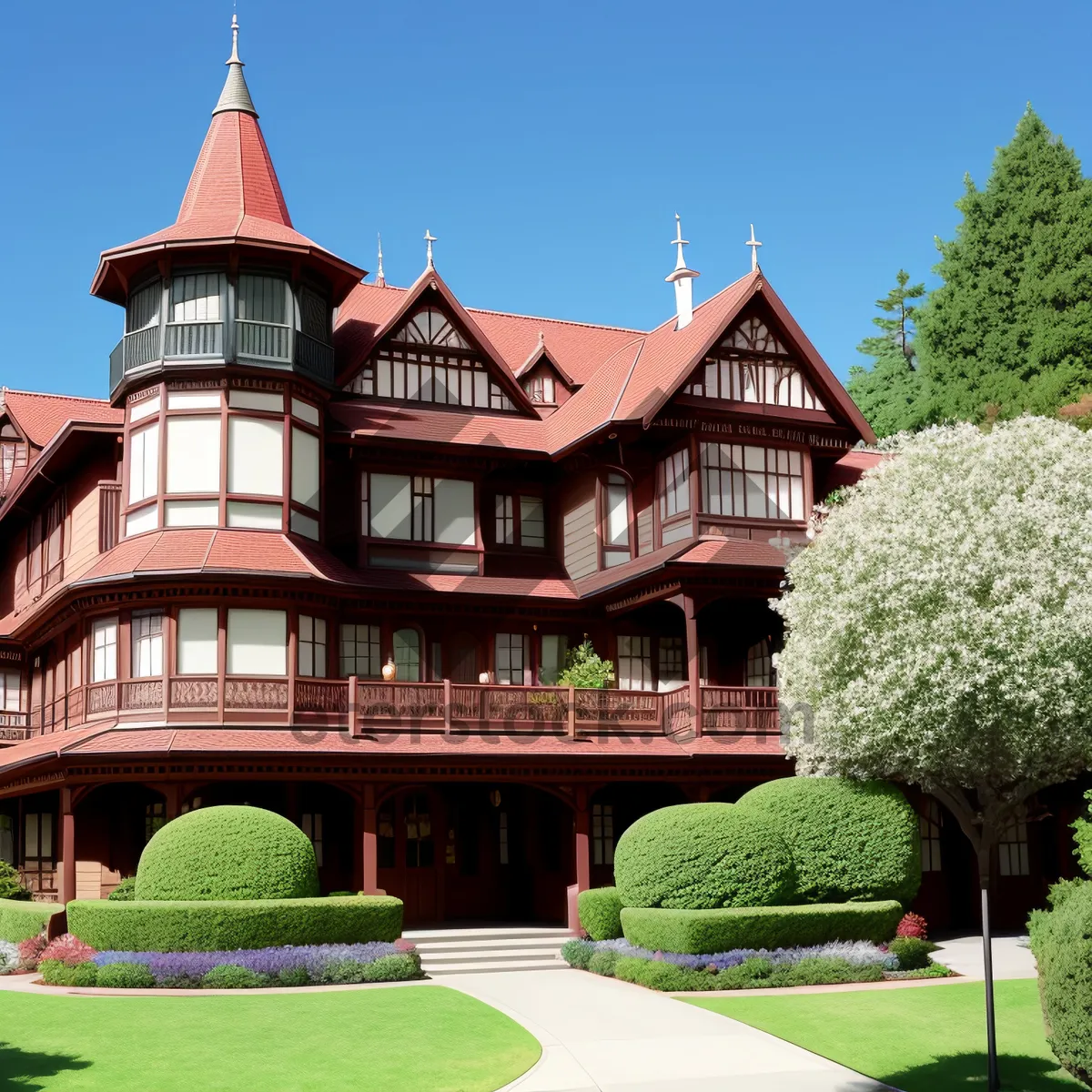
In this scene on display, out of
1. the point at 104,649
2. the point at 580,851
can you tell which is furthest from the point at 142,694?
the point at 580,851

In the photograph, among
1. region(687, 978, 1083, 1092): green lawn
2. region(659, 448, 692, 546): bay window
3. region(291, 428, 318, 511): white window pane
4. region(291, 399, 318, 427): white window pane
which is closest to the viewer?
region(687, 978, 1083, 1092): green lawn

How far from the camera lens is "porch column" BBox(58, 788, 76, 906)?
95.3ft

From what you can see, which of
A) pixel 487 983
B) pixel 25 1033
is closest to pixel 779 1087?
pixel 487 983

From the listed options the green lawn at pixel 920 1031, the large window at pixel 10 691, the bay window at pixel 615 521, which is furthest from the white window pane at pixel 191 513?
the green lawn at pixel 920 1031

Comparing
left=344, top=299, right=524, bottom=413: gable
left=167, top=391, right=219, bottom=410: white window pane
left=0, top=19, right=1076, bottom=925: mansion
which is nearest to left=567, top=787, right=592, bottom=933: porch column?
left=0, top=19, right=1076, bottom=925: mansion

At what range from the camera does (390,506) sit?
34.9 metres

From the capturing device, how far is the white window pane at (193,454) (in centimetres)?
3175

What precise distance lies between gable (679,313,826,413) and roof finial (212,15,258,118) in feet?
42.8

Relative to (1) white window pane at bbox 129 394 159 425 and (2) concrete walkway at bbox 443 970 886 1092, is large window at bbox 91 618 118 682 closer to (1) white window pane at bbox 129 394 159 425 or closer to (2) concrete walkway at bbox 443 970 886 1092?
(1) white window pane at bbox 129 394 159 425

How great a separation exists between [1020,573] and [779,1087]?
1280 centimetres

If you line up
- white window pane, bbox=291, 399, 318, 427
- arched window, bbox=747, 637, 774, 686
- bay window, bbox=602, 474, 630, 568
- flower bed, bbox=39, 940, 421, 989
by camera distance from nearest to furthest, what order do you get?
flower bed, bbox=39, 940, 421, 989
white window pane, bbox=291, 399, 318, 427
arched window, bbox=747, 637, 774, 686
bay window, bbox=602, 474, 630, 568

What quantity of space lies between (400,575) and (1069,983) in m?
21.9

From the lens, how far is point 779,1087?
16.5 m

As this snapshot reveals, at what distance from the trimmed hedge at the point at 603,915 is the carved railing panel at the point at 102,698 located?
10770mm
